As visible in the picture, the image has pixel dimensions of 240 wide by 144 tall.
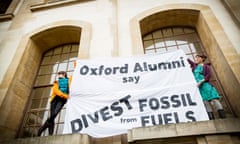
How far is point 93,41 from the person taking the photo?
6195mm

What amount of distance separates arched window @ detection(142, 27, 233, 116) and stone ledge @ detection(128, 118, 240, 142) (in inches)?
119

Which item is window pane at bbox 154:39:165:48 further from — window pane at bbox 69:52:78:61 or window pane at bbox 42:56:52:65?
window pane at bbox 42:56:52:65

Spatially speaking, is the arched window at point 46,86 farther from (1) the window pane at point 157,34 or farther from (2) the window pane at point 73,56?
(1) the window pane at point 157,34

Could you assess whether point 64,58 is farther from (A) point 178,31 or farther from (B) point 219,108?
(B) point 219,108

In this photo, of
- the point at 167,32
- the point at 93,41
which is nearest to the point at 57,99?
the point at 93,41

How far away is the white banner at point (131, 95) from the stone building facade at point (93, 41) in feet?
1.19

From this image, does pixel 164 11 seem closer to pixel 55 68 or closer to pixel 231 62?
pixel 231 62

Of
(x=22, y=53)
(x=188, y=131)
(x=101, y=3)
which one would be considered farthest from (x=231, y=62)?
(x=22, y=53)

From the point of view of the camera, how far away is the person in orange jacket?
440cm

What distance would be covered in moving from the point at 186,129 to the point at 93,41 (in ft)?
14.2

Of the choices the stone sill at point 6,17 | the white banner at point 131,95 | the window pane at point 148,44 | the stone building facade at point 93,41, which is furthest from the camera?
the stone sill at point 6,17

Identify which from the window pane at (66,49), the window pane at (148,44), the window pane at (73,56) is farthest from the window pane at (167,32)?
the window pane at (66,49)

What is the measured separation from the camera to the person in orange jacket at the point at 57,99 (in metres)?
4.40

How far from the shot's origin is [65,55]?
7.29 metres
